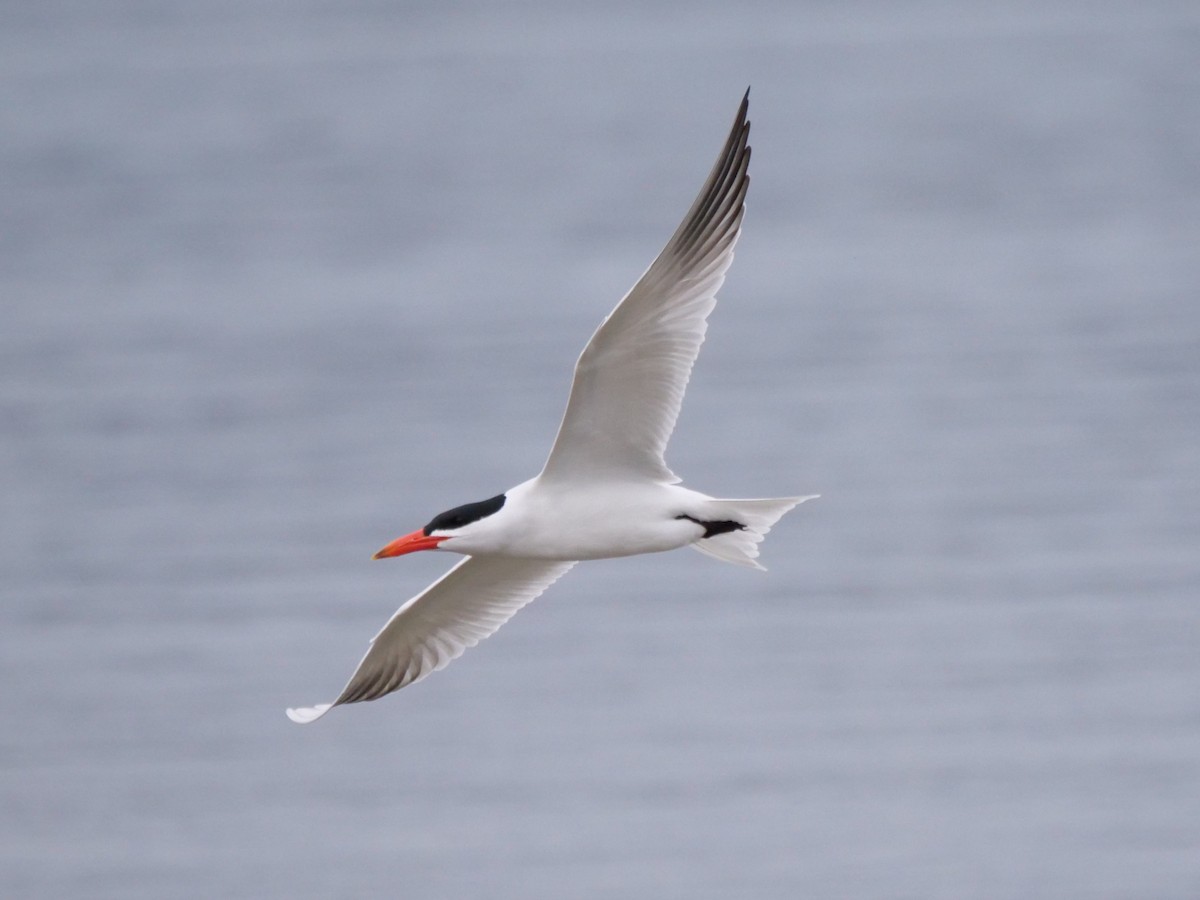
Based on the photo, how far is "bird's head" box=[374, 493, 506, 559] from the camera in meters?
6.43

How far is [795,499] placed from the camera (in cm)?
636

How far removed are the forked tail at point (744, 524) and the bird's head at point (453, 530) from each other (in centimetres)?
67

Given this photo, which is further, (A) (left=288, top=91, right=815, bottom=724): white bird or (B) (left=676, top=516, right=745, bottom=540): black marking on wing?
(B) (left=676, top=516, right=745, bottom=540): black marking on wing

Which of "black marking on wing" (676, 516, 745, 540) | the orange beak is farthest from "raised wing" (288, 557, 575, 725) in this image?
"black marking on wing" (676, 516, 745, 540)

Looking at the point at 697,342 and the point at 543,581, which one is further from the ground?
the point at 697,342

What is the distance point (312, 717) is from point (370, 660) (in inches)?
15.3

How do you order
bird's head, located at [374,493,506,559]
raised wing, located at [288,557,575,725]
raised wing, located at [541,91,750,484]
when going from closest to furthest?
raised wing, located at [541,91,750,484] → bird's head, located at [374,493,506,559] → raised wing, located at [288,557,575,725]

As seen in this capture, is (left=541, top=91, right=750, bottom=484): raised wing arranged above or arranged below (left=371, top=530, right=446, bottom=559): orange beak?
above

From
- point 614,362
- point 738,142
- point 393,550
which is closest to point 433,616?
point 393,550

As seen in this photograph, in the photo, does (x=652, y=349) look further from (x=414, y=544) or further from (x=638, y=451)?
(x=414, y=544)

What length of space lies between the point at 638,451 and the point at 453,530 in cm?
61

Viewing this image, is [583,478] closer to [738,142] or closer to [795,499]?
[795,499]

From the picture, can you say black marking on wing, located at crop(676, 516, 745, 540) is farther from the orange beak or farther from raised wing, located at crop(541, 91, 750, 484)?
the orange beak

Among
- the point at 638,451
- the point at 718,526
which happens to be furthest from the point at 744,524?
the point at 638,451
